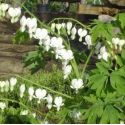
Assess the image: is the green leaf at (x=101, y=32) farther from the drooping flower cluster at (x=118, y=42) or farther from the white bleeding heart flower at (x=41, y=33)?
the white bleeding heart flower at (x=41, y=33)

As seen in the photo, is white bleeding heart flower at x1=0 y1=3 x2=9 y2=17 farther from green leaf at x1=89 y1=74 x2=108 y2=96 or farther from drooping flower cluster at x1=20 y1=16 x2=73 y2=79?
green leaf at x1=89 y1=74 x2=108 y2=96

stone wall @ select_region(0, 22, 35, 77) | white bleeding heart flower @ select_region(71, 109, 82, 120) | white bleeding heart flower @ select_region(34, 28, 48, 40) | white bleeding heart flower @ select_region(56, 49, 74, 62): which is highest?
white bleeding heart flower @ select_region(34, 28, 48, 40)

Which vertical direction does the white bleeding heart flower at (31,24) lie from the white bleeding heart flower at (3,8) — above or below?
below

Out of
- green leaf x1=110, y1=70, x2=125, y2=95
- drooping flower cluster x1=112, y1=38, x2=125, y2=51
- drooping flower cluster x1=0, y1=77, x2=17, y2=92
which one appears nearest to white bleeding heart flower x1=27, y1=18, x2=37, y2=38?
drooping flower cluster x1=0, y1=77, x2=17, y2=92

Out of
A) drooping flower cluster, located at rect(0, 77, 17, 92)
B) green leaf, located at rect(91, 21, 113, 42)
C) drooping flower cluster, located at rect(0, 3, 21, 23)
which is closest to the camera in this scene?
green leaf, located at rect(91, 21, 113, 42)

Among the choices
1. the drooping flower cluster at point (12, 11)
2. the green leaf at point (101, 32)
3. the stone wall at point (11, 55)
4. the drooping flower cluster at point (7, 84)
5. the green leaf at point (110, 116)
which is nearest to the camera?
the green leaf at point (110, 116)

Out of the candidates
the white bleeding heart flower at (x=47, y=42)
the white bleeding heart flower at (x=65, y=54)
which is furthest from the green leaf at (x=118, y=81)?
the white bleeding heart flower at (x=47, y=42)

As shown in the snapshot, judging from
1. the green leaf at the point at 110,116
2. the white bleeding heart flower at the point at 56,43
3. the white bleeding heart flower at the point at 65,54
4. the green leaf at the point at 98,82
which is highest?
the white bleeding heart flower at the point at 56,43

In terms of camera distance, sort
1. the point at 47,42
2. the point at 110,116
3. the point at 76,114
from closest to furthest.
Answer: the point at 110,116 → the point at 76,114 → the point at 47,42

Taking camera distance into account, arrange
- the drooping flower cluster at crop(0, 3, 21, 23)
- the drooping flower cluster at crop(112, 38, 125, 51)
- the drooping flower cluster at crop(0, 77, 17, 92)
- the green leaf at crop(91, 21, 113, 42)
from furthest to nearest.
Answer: the drooping flower cluster at crop(0, 77, 17, 92) → the drooping flower cluster at crop(0, 3, 21, 23) → the drooping flower cluster at crop(112, 38, 125, 51) → the green leaf at crop(91, 21, 113, 42)

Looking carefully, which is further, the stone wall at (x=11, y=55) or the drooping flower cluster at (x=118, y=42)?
the stone wall at (x=11, y=55)

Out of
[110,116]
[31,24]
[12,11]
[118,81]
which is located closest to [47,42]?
[31,24]

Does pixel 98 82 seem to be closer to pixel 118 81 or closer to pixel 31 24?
pixel 118 81

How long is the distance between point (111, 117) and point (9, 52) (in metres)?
6.60
